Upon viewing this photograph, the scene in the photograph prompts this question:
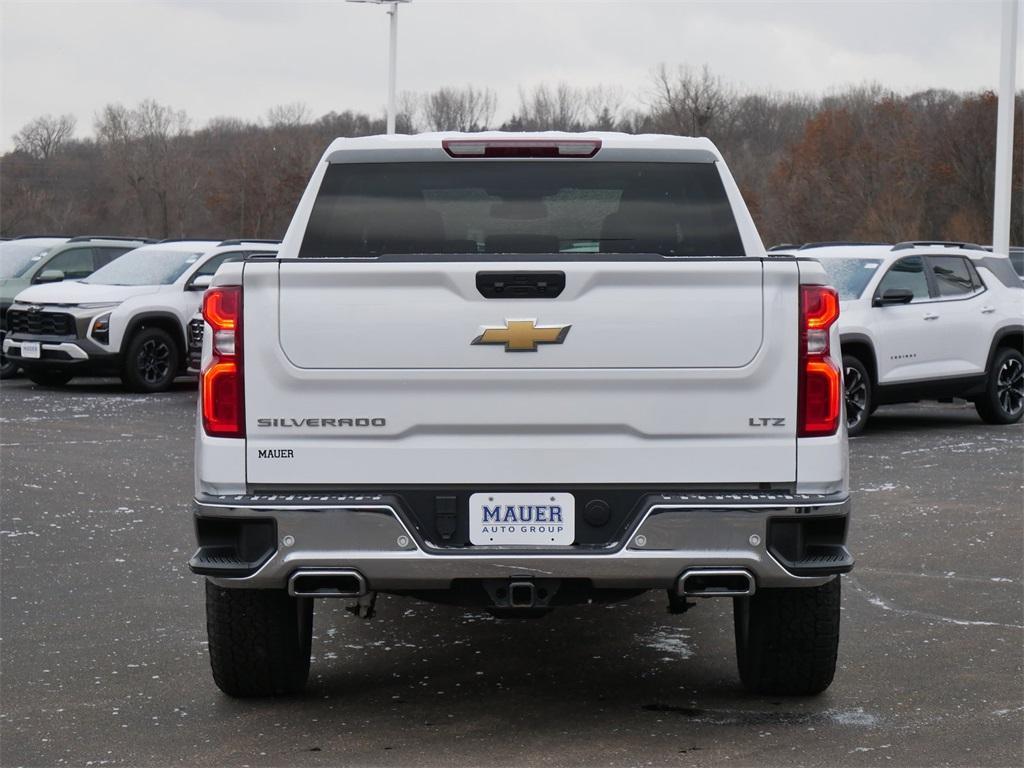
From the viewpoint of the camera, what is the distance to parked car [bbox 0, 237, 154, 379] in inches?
856

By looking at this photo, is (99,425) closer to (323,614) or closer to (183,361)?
(183,361)

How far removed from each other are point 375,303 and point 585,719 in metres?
1.66

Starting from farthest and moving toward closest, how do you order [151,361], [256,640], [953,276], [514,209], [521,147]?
1. [151,361]
2. [953,276]
3. [514,209]
4. [521,147]
5. [256,640]

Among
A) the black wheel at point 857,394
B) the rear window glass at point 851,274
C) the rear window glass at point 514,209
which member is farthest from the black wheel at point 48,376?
the rear window glass at point 514,209

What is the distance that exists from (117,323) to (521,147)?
14061 mm

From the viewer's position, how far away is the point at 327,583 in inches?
195

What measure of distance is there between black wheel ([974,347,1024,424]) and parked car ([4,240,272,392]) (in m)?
8.88

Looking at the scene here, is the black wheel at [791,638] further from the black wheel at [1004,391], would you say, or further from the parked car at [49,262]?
the parked car at [49,262]

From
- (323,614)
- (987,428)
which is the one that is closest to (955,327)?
(987,428)

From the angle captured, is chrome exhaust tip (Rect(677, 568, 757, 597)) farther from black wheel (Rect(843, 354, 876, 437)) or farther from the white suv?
black wheel (Rect(843, 354, 876, 437))

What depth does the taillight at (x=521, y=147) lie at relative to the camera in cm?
584

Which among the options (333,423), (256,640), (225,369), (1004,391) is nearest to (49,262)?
(1004,391)

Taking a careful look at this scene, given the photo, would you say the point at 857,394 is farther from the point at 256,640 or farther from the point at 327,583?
the point at 327,583

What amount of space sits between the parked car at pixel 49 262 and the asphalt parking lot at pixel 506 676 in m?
12.5
